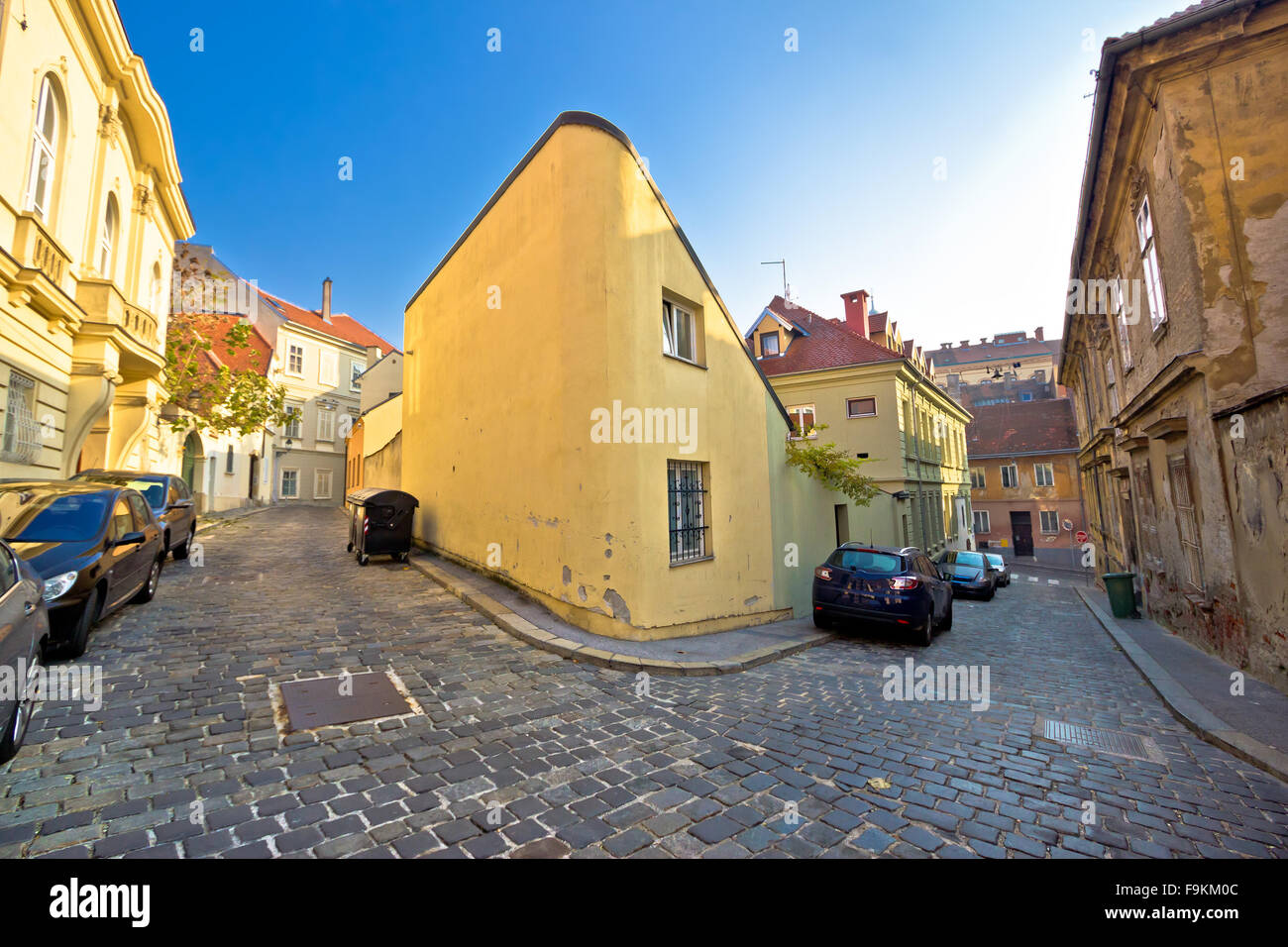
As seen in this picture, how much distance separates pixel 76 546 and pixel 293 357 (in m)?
33.8

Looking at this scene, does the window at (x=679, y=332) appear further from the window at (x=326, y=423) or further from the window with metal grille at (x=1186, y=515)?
the window at (x=326, y=423)

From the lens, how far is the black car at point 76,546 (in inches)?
204

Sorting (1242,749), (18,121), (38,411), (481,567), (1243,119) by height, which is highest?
(18,121)

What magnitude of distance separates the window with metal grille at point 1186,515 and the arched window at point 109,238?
2167cm

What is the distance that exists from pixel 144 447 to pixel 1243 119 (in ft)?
77.6

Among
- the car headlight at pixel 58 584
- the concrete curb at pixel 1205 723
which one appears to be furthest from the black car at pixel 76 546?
the concrete curb at pixel 1205 723

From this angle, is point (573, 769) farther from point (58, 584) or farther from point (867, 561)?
point (867, 561)

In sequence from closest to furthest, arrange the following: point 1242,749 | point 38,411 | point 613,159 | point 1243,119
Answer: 1. point 1242,749
2. point 1243,119
3. point 613,159
4. point 38,411

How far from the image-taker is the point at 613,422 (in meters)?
7.72

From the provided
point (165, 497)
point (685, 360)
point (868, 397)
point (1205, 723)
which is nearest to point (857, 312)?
point (868, 397)
